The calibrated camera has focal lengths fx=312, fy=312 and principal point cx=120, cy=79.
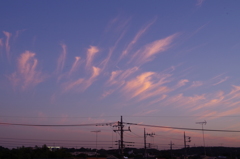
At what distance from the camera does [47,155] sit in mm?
100938

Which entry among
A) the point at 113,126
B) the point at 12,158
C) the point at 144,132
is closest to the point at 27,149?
the point at 12,158

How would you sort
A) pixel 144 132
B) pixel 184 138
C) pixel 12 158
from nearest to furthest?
pixel 12 158 < pixel 144 132 < pixel 184 138

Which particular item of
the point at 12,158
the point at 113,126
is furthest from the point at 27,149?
the point at 113,126

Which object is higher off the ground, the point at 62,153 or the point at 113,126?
the point at 113,126

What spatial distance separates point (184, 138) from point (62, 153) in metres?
44.7

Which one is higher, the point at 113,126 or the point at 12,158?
the point at 113,126

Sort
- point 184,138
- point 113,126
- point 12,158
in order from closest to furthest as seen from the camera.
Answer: point 113,126, point 12,158, point 184,138

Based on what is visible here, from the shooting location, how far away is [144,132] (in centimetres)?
10669

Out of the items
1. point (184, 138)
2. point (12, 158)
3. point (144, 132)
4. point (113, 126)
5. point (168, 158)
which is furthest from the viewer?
point (168, 158)

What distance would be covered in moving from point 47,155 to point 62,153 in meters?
4.84

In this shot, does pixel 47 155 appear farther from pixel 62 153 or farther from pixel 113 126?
pixel 113 126

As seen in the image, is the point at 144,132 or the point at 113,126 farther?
the point at 144,132

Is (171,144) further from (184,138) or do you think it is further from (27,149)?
(27,149)

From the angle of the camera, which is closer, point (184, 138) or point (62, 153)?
point (62, 153)
